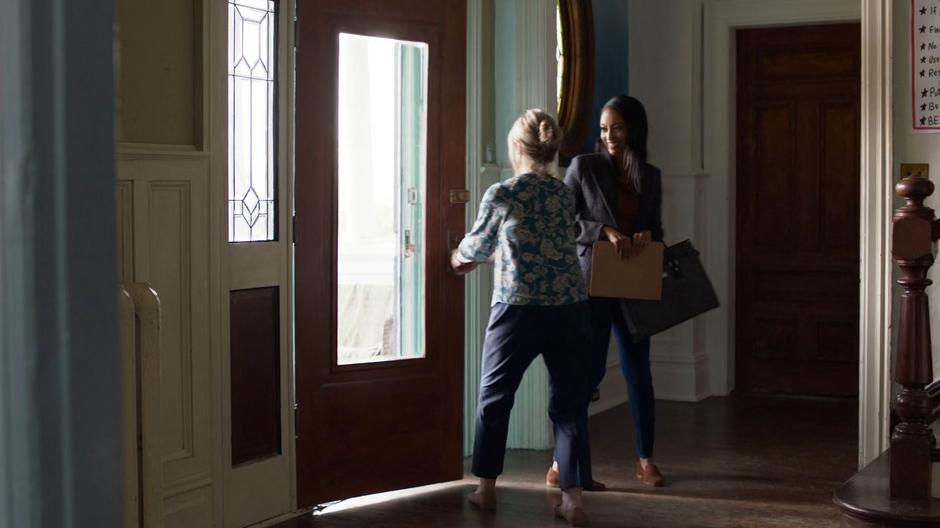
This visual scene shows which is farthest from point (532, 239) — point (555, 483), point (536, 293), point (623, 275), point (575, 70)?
point (575, 70)

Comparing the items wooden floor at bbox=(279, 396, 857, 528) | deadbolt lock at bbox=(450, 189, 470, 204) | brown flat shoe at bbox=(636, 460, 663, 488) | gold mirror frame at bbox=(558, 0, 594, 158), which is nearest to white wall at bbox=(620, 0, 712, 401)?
wooden floor at bbox=(279, 396, 857, 528)

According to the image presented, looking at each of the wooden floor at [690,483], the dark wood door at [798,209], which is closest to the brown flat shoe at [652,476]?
the wooden floor at [690,483]

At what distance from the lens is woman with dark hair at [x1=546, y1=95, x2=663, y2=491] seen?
13.9 ft

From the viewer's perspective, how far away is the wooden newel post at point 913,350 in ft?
10.1

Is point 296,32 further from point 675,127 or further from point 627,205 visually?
point 675,127

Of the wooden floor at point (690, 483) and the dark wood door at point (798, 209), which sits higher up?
the dark wood door at point (798, 209)

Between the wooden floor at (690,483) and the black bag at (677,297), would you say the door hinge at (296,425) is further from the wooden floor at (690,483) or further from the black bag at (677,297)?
the black bag at (677,297)

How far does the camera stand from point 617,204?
4.28 m

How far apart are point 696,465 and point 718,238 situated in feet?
6.84

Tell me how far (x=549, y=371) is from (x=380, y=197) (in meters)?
0.97

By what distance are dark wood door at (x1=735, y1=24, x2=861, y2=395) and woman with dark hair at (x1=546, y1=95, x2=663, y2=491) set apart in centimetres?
250

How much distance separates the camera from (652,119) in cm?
647

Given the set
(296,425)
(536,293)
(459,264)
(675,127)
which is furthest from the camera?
(675,127)

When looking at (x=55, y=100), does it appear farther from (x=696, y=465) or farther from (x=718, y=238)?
(x=718, y=238)
